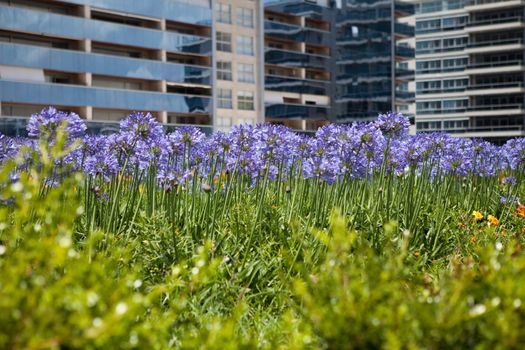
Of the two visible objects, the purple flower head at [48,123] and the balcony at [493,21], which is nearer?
the purple flower head at [48,123]

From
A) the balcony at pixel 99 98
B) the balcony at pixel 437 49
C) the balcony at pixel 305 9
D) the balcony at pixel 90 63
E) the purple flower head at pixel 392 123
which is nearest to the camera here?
the purple flower head at pixel 392 123

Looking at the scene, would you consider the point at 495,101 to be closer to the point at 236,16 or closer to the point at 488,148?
the point at 236,16

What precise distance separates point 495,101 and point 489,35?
→ 5.95m

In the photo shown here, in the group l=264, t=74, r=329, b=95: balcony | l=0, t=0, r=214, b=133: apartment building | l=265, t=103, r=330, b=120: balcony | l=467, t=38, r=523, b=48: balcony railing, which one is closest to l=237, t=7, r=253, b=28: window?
l=264, t=74, r=329, b=95: balcony

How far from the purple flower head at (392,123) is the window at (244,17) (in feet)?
180

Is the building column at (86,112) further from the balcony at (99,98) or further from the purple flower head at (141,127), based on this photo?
the purple flower head at (141,127)

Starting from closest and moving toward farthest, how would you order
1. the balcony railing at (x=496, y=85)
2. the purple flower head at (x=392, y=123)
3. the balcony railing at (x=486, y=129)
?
1. the purple flower head at (x=392, y=123)
2. the balcony railing at (x=486, y=129)
3. the balcony railing at (x=496, y=85)

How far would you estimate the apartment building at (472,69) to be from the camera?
64.9 meters

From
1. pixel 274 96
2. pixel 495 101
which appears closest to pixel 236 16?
pixel 274 96

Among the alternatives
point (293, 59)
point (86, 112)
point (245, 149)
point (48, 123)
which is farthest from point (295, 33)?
point (48, 123)

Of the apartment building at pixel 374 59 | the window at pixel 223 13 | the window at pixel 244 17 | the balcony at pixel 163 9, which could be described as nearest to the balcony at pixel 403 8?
the apartment building at pixel 374 59

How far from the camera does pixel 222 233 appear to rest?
5.53 metres

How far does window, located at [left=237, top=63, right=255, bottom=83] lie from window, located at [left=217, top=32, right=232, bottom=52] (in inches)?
65.9

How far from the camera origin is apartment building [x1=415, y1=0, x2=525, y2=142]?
64.9 meters
